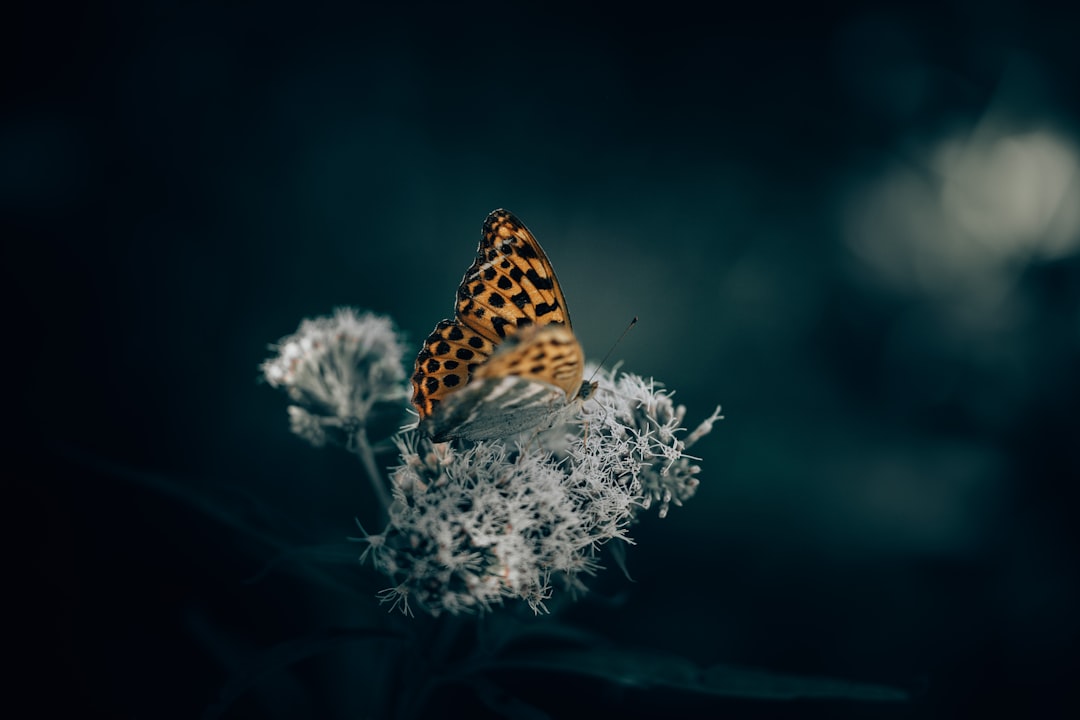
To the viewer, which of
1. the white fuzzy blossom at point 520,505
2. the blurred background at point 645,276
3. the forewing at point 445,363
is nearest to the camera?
the white fuzzy blossom at point 520,505

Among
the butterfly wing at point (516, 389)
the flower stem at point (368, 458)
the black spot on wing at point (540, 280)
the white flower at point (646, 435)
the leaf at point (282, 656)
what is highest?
the black spot on wing at point (540, 280)

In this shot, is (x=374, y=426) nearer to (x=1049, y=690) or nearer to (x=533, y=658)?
(x=533, y=658)

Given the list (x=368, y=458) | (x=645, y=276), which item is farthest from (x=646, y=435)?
(x=645, y=276)

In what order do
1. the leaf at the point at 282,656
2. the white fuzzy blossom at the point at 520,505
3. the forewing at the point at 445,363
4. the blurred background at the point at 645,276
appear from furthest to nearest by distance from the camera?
1. the blurred background at the point at 645,276
2. the forewing at the point at 445,363
3. the white fuzzy blossom at the point at 520,505
4. the leaf at the point at 282,656

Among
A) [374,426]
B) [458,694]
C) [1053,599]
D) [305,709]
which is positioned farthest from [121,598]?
[1053,599]

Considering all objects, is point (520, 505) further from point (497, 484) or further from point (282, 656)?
point (282, 656)

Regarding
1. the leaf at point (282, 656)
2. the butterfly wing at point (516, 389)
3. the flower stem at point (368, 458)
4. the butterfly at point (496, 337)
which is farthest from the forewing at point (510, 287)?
the leaf at point (282, 656)

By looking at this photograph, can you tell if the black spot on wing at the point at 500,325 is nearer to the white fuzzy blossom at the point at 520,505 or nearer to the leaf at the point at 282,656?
the white fuzzy blossom at the point at 520,505

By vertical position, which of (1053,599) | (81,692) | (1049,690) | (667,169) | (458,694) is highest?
(667,169)
